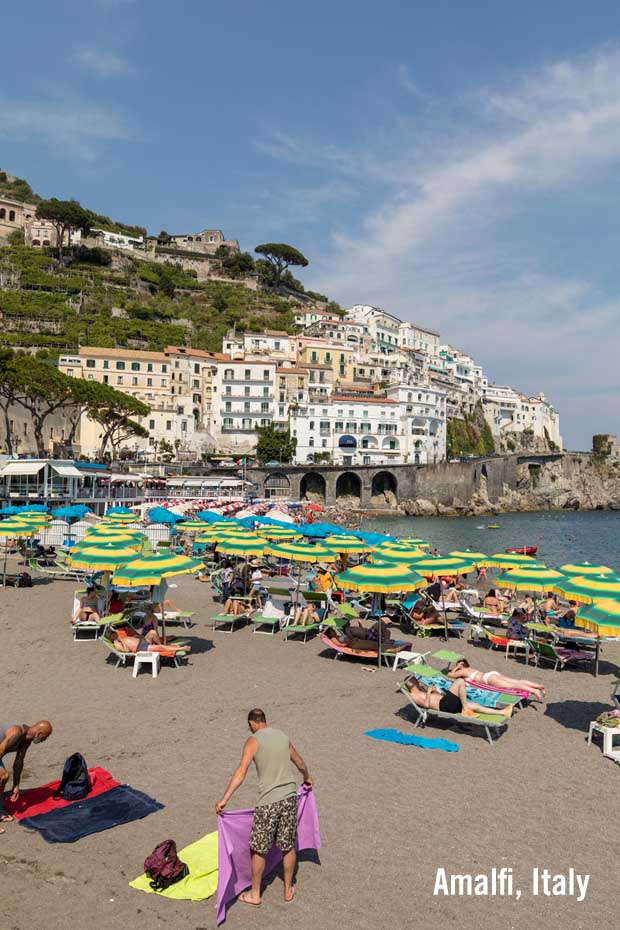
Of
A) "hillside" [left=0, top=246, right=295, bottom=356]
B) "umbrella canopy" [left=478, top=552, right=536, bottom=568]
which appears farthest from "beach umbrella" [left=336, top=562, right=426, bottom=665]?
"hillside" [left=0, top=246, right=295, bottom=356]

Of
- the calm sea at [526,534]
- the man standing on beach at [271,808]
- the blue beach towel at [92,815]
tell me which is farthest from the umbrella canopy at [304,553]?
the calm sea at [526,534]

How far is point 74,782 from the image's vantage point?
222 inches

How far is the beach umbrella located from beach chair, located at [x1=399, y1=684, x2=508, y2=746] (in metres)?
1.82

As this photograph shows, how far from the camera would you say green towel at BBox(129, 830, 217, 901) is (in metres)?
4.39

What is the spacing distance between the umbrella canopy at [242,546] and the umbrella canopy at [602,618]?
7927mm

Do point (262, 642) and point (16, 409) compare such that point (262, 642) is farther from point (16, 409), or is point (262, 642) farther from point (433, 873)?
point (16, 409)

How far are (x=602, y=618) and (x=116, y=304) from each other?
99961 mm

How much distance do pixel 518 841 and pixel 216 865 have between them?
258cm

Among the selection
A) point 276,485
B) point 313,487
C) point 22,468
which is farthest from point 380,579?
point 313,487

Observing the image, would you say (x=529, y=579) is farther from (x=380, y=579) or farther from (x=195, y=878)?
(x=195, y=878)

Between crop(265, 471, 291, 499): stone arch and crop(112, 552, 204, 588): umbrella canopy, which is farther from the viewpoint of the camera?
crop(265, 471, 291, 499): stone arch

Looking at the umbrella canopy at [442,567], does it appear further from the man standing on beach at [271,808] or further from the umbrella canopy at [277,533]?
the man standing on beach at [271,808]

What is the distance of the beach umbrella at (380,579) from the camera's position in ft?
33.2

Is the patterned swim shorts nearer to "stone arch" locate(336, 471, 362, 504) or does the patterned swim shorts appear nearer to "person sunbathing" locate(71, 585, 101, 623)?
"person sunbathing" locate(71, 585, 101, 623)
